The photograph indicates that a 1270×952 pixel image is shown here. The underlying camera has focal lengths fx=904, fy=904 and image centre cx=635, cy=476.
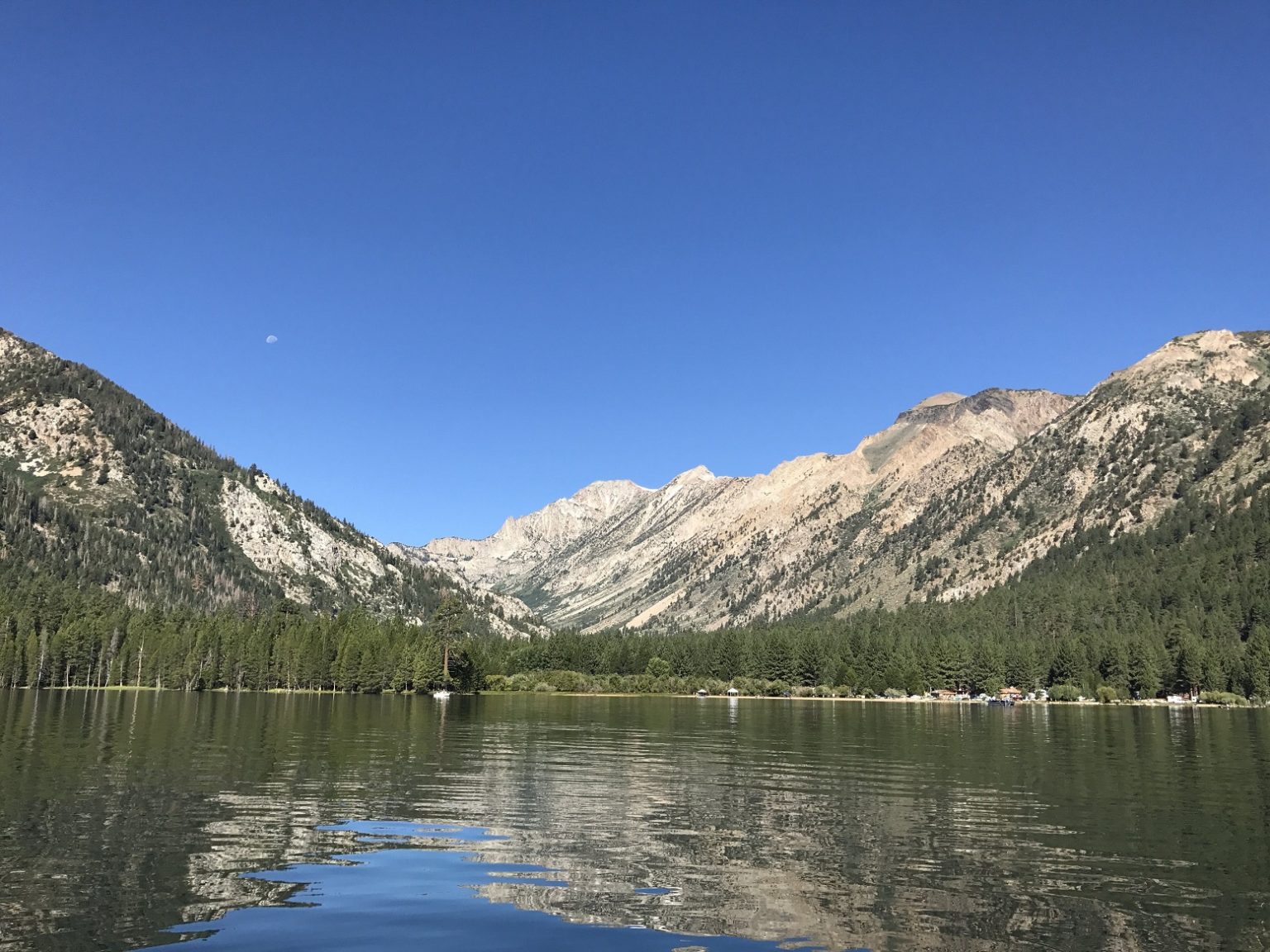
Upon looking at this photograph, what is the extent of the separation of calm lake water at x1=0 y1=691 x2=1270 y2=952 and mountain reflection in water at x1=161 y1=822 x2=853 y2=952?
0.36 feet

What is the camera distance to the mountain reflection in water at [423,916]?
21.9 m

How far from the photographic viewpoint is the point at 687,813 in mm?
42562

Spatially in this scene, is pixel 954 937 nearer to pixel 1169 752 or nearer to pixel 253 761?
pixel 253 761

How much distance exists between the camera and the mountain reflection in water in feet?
71.8

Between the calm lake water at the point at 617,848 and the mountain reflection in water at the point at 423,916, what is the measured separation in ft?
0.36

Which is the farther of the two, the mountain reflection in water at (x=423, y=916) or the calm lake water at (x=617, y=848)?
the calm lake water at (x=617, y=848)

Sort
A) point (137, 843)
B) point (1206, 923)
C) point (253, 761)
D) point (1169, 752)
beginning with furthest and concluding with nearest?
point (1169, 752) < point (253, 761) < point (137, 843) < point (1206, 923)

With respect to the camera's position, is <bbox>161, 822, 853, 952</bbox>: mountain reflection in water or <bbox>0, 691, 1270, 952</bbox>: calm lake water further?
<bbox>0, 691, 1270, 952</bbox>: calm lake water

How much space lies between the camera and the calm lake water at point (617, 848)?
76.3ft

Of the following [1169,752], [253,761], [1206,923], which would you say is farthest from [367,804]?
[1169,752]

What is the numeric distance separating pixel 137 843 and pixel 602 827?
17477 mm

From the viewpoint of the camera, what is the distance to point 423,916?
2441cm

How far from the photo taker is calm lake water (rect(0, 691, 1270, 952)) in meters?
23.3

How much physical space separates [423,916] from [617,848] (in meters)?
11.0
